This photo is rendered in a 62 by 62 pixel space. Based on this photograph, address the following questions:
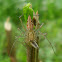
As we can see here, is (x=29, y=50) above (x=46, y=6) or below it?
below

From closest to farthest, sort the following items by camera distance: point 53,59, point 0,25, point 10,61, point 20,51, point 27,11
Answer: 1. point 27,11
2. point 10,61
3. point 53,59
4. point 20,51
5. point 0,25

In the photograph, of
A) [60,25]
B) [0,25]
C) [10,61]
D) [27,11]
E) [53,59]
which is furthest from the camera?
[60,25]

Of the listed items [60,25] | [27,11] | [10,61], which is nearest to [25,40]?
[27,11]

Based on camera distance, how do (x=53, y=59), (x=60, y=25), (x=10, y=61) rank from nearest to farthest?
(x=10, y=61) → (x=53, y=59) → (x=60, y=25)

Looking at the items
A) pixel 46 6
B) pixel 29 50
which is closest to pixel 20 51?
pixel 46 6

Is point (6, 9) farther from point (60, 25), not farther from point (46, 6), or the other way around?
point (60, 25)

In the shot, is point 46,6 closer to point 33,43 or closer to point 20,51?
point 20,51

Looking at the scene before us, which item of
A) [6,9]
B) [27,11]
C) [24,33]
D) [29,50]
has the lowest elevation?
[29,50]

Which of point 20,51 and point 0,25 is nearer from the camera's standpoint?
point 20,51

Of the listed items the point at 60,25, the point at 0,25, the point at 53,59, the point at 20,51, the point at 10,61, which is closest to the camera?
the point at 10,61
